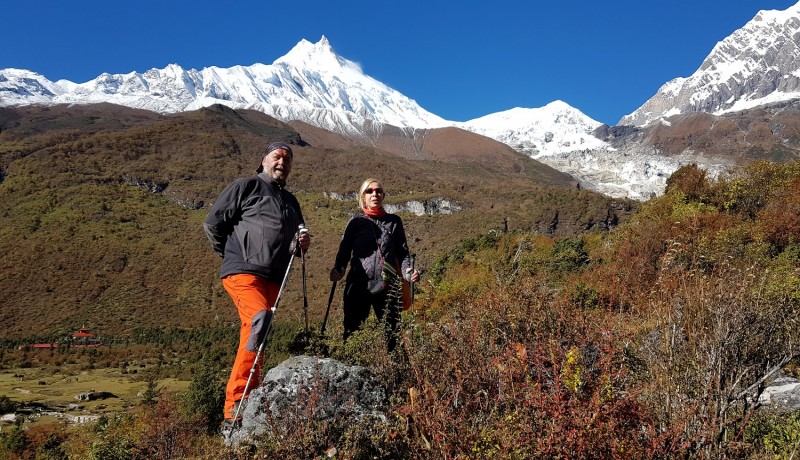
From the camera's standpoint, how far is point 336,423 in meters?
2.37

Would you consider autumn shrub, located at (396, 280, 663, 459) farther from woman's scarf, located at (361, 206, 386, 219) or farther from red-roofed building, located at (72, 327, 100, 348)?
red-roofed building, located at (72, 327, 100, 348)

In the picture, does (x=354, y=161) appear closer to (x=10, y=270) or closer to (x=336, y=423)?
(x=10, y=270)

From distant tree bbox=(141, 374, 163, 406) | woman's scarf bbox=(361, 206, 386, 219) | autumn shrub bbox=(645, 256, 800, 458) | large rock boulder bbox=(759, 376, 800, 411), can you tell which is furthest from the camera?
distant tree bbox=(141, 374, 163, 406)

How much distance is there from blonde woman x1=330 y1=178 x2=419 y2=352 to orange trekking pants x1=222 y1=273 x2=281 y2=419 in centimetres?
85

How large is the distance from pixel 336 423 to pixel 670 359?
5.71 ft

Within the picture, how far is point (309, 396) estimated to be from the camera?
241cm

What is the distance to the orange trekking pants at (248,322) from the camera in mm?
2930

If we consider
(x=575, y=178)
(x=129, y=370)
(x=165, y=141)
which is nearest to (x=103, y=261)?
(x=129, y=370)

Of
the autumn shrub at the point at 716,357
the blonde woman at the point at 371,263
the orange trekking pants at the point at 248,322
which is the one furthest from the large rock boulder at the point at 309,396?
the autumn shrub at the point at 716,357

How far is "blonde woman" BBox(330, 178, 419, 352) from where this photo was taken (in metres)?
4.03

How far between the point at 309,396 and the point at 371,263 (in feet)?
5.78

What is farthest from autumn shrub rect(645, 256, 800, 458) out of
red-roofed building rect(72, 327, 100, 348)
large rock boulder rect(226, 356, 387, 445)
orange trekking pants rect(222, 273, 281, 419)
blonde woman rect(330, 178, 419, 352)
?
red-roofed building rect(72, 327, 100, 348)

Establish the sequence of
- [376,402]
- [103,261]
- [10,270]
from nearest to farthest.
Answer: [376,402], [10,270], [103,261]

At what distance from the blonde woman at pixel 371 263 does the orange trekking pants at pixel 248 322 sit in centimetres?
85
